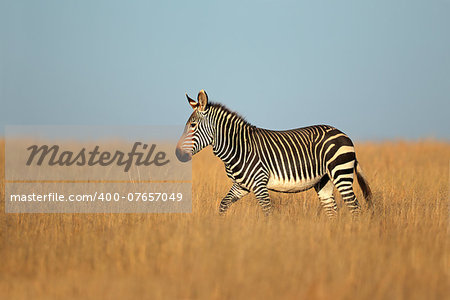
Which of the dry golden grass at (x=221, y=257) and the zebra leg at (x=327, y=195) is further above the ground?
the zebra leg at (x=327, y=195)

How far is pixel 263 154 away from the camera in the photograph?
7.32 m

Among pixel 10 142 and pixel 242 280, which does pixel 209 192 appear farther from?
pixel 10 142

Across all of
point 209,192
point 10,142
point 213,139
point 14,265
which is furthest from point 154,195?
point 10,142

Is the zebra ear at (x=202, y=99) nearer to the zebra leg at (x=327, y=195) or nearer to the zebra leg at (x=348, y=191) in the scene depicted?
the zebra leg at (x=348, y=191)

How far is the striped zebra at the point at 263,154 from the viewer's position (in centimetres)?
714

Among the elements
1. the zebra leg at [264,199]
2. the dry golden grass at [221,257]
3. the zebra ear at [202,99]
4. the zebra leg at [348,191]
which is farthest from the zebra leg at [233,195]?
the zebra leg at [348,191]

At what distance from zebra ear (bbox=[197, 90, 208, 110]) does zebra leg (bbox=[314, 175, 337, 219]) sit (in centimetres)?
272

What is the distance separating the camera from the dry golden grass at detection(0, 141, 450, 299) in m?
4.36

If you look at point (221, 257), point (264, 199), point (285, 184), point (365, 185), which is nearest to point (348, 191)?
point (365, 185)

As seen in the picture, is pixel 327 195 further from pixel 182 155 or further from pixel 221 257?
pixel 221 257

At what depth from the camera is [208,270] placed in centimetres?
470

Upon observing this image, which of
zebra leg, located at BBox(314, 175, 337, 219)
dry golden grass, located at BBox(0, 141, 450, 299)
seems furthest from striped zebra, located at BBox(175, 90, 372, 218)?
dry golden grass, located at BBox(0, 141, 450, 299)

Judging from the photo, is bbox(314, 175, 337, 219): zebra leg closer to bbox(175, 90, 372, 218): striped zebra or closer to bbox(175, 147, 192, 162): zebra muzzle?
bbox(175, 90, 372, 218): striped zebra

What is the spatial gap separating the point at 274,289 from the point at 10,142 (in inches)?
715
